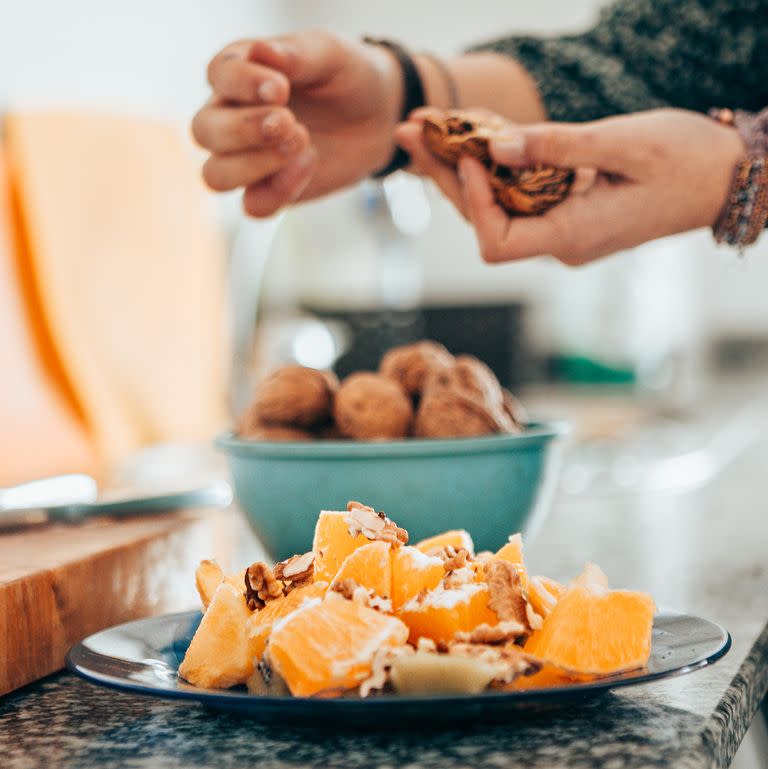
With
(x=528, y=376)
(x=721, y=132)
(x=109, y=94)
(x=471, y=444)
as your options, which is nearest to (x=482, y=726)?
(x=471, y=444)

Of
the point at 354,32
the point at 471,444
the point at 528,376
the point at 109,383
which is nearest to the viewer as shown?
the point at 471,444

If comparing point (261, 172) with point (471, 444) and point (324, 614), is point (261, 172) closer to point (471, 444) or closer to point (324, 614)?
point (471, 444)

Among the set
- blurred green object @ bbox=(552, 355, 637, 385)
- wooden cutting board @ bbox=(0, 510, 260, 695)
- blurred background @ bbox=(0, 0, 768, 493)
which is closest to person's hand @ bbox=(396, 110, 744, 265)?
wooden cutting board @ bbox=(0, 510, 260, 695)

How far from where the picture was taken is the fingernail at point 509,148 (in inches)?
32.5

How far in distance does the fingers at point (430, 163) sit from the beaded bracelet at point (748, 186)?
0.22 m

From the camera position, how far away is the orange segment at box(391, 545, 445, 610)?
55 centimetres

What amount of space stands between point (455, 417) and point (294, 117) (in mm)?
342

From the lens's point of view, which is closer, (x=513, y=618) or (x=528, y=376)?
(x=513, y=618)

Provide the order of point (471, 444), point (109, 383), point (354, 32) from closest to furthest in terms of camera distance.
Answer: point (471, 444) < point (109, 383) < point (354, 32)

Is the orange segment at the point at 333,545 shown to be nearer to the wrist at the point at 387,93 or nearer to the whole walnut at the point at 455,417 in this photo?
the whole walnut at the point at 455,417

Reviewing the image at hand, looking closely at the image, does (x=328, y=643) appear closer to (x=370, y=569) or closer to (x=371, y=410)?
(x=370, y=569)

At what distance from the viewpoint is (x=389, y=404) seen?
861 mm

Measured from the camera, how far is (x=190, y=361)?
2.37m

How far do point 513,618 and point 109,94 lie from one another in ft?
7.60
